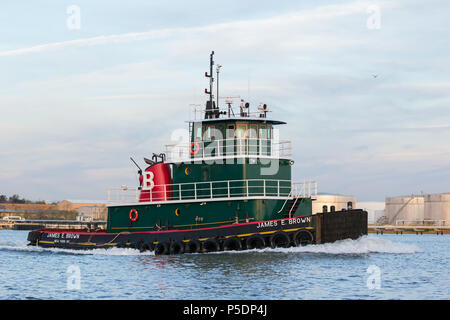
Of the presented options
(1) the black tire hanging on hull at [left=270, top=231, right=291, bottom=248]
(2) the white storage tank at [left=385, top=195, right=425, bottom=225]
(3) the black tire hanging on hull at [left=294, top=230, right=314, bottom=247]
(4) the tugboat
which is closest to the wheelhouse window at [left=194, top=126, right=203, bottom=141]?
(4) the tugboat

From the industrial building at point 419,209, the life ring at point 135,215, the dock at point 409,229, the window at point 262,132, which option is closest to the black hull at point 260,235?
the life ring at point 135,215

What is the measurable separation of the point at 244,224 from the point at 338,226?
405 cm

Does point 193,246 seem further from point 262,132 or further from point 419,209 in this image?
point 419,209

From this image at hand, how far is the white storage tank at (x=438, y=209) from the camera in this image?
8275 cm

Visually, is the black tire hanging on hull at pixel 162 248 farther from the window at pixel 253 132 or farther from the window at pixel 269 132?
the window at pixel 269 132

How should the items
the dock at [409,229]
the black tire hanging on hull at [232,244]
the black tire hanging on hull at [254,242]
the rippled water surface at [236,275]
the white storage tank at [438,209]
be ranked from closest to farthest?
1. the rippled water surface at [236,275]
2. the black tire hanging on hull at [254,242]
3. the black tire hanging on hull at [232,244]
4. the dock at [409,229]
5. the white storage tank at [438,209]

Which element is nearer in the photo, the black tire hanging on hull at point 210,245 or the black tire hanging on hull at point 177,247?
the black tire hanging on hull at point 210,245

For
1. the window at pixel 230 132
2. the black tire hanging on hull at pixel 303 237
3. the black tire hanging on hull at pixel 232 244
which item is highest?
the window at pixel 230 132

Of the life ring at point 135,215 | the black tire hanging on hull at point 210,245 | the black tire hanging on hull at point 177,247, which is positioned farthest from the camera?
the life ring at point 135,215

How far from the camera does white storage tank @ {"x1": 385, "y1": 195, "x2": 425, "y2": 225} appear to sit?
295 ft

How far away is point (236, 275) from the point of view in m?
21.3

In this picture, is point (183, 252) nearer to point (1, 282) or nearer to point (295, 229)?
point (295, 229)

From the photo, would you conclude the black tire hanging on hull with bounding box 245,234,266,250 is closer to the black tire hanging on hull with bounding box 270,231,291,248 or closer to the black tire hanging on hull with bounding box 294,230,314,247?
the black tire hanging on hull with bounding box 270,231,291,248

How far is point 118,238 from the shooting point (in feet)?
98.2
